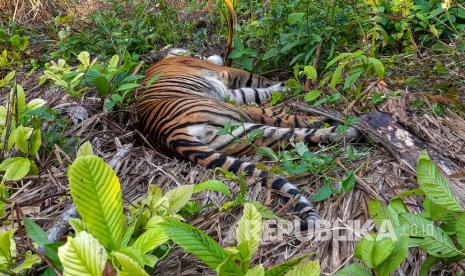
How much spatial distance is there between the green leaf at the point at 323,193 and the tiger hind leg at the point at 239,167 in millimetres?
44

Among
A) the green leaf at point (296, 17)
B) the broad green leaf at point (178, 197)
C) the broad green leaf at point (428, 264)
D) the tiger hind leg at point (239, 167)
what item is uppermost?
the broad green leaf at point (178, 197)

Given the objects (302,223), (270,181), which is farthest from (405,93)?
(302,223)

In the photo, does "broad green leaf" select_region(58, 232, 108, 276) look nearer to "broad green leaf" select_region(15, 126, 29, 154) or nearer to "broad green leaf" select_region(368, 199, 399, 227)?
"broad green leaf" select_region(368, 199, 399, 227)

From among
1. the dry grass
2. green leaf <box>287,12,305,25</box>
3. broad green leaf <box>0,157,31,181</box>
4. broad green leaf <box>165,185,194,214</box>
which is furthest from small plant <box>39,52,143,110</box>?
green leaf <box>287,12,305,25</box>

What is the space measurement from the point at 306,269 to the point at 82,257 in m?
0.71

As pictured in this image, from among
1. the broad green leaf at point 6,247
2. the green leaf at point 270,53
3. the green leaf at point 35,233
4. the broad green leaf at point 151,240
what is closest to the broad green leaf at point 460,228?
the broad green leaf at point 151,240

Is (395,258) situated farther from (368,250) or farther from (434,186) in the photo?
(434,186)

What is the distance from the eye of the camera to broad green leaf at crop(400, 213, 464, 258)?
1710mm

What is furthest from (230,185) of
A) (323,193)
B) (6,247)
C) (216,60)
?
(216,60)

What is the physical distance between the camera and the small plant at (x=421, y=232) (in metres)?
1.60

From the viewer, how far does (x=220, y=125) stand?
3719 millimetres

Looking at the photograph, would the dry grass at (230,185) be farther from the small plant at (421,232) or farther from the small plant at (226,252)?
the small plant at (226,252)

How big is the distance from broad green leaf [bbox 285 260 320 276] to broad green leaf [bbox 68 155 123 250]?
619 mm

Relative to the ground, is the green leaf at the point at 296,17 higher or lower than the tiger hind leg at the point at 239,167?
higher
